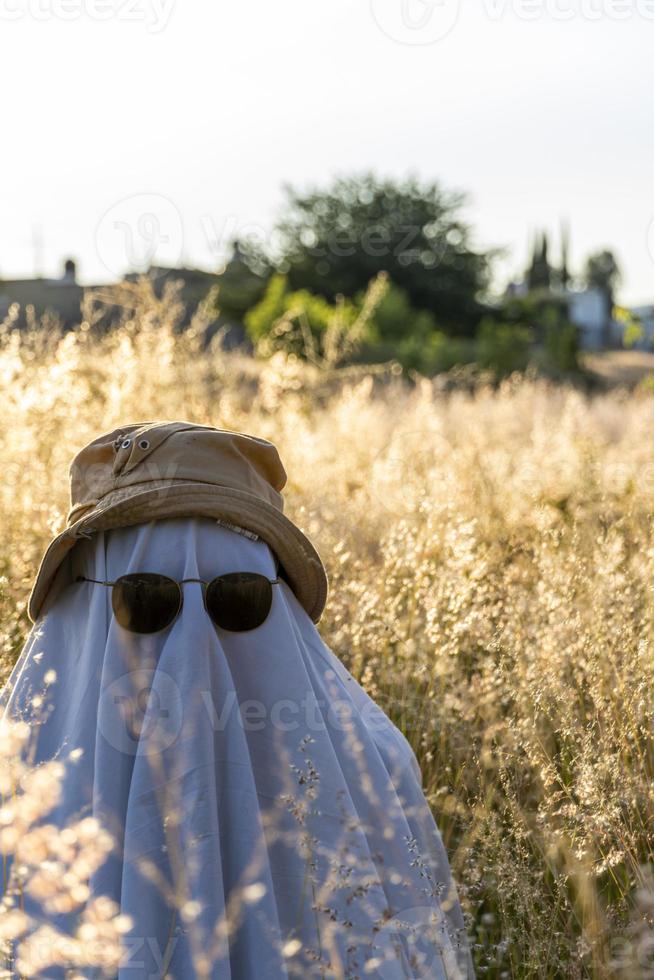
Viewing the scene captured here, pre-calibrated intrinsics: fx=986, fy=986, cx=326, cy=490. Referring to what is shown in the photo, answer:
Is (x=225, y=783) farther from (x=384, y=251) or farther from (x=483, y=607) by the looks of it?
(x=384, y=251)

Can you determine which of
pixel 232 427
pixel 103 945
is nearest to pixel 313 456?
pixel 232 427

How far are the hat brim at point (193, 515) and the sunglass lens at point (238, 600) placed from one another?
12 centimetres

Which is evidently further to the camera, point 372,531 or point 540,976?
point 372,531

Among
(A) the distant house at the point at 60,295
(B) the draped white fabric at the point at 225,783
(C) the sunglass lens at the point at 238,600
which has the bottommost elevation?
(B) the draped white fabric at the point at 225,783

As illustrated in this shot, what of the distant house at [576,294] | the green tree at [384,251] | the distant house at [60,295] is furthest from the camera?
the distant house at [576,294]

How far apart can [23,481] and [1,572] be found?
0.58 metres

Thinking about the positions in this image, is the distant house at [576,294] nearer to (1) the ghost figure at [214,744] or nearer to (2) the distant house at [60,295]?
(2) the distant house at [60,295]

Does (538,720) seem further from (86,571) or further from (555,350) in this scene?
(555,350)

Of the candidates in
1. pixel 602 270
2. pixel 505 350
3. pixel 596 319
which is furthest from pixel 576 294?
pixel 505 350

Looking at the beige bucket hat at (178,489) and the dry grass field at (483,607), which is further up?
the beige bucket hat at (178,489)

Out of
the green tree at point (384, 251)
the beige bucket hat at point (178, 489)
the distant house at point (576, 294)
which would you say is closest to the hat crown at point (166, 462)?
the beige bucket hat at point (178, 489)

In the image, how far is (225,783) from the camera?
171cm

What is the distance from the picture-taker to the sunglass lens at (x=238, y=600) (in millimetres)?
1762

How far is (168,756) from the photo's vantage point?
1.67 meters
